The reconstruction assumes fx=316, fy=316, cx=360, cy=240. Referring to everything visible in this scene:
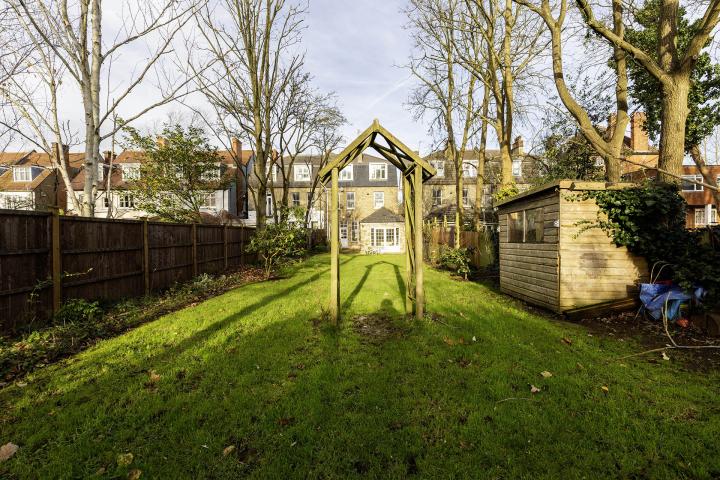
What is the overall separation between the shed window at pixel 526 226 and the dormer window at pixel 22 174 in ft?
145

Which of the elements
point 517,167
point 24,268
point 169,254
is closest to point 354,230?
point 517,167

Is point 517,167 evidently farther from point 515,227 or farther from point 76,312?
point 76,312

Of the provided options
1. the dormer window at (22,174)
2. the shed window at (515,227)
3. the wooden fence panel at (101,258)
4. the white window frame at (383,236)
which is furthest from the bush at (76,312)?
the dormer window at (22,174)

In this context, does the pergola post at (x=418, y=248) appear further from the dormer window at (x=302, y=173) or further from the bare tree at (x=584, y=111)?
the dormer window at (x=302, y=173)

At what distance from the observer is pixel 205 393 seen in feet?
11.5

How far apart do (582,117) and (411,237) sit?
6.07m

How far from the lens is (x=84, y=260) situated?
646 centimetres

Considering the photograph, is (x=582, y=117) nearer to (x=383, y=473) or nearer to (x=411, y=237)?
(x=411, y=237)

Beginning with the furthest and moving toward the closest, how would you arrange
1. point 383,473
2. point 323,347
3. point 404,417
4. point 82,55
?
point 82,55 → point 323,347 → point 404,417 → point 383,473

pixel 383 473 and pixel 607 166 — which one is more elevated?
pixel 607 166

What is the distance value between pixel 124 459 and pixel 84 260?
222 inches

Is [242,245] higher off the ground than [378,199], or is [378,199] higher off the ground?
[378,199]

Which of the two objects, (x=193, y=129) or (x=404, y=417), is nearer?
(x=404, y=417)

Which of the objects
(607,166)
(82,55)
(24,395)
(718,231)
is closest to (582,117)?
(607,166)
